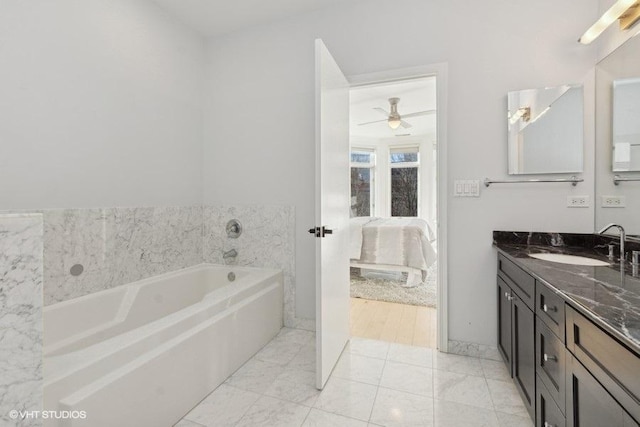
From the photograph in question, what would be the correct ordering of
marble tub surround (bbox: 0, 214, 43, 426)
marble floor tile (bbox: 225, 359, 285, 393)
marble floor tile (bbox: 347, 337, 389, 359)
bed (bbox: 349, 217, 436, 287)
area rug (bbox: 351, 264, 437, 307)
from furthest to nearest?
bed (bbox: 349, 217, 436, 287), area rug (bbox: 351, 264, 437, 307), marble floor tile (bbox: 347, 337, 389, 359), marble floor tile (bbox: 225, 359, 285, 393), marble tub surround (bbox: 0, 214, 43, 426)

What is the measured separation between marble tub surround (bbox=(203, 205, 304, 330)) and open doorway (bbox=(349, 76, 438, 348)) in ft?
2.40

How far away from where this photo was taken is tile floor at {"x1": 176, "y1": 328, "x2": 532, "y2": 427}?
1535mm

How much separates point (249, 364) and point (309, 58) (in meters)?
2.50

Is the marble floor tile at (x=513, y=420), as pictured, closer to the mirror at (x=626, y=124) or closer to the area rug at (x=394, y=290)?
the mirror at (x=626, y=124)

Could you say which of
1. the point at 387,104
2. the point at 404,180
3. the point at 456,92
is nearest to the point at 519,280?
the point at 456,92

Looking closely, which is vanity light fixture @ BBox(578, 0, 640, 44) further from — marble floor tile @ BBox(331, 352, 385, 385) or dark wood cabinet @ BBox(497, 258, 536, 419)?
marble floor tile @ BBox(331, 352, 385, 385)

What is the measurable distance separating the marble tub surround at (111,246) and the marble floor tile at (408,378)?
6.42ft

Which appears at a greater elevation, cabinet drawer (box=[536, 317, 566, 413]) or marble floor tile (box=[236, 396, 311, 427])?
cabinet drawer (box=[536, 317, 566, 413])

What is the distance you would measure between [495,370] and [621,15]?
2207 mm

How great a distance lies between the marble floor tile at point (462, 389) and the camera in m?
1.67

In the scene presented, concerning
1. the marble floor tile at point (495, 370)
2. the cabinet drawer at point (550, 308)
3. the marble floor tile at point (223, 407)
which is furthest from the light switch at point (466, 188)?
the marble floor tile at point (223, 407)

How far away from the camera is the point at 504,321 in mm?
1905

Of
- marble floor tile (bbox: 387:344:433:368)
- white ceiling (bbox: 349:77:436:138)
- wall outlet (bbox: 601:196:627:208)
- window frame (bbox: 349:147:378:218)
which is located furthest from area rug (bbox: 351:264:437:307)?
window frame (bbox: 349:147:378:218)

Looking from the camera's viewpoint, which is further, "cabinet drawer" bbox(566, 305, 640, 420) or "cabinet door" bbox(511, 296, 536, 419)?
"cabinet door" bbox(511, 296, 536, 419)
